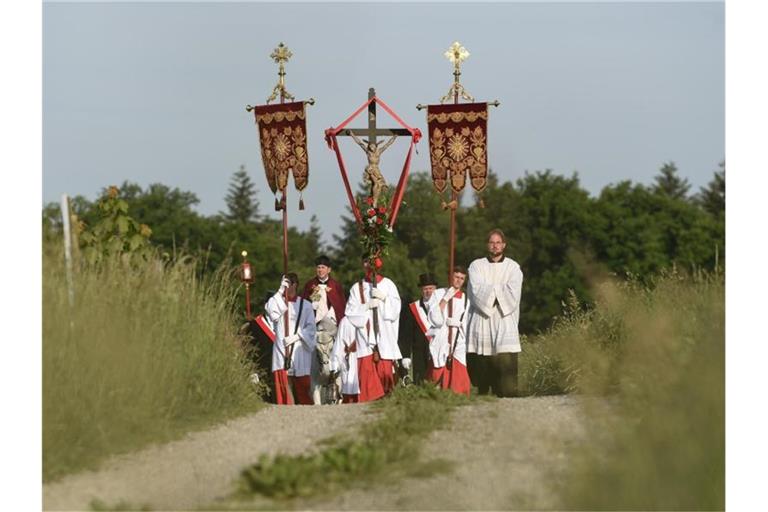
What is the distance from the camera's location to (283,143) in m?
17.4

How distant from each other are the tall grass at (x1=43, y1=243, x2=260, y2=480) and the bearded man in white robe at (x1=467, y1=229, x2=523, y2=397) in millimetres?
3575

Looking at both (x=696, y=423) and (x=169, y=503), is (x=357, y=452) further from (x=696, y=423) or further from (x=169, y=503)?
(x=696, y=423)

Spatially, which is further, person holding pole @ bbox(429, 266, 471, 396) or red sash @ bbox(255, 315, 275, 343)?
red sash @ bbox(255, 315, 275, 343)

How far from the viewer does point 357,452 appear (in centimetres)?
990

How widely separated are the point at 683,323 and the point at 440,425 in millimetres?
3012

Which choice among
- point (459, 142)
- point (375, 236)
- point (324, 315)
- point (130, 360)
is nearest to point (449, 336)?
point (375, 236)

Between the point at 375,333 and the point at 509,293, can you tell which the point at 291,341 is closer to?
the point at 375,333

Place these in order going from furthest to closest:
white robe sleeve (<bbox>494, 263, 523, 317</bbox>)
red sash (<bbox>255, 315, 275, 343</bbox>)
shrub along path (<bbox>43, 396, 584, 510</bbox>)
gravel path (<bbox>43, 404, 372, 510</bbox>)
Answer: red sash (<bbox>255, 315, 275, 343</bbox>) → white robe sleeve (<bbox>494, 263, 523, 317</bbox>) → gravel path (<bbox>43, 404, 372, 510</bbox>) → shrub along path (<bbox>43, 396, 584, 510</bbox>)

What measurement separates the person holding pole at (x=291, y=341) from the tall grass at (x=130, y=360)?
3037 millimetres

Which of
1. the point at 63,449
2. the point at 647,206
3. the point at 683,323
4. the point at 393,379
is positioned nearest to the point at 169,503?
the point at 63,449

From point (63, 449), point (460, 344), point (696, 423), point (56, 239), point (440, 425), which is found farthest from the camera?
point (460, 344)

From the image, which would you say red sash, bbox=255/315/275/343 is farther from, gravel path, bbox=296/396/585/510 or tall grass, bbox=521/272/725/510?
tall grass, bbox=521/272/725/510

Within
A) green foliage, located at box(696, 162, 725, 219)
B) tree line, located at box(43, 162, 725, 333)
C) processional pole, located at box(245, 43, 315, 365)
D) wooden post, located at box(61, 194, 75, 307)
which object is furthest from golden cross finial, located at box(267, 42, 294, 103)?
green foliage, located at box(696, 162, 725, 219)

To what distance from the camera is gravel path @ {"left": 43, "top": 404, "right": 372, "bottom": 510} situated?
9.59 meters
